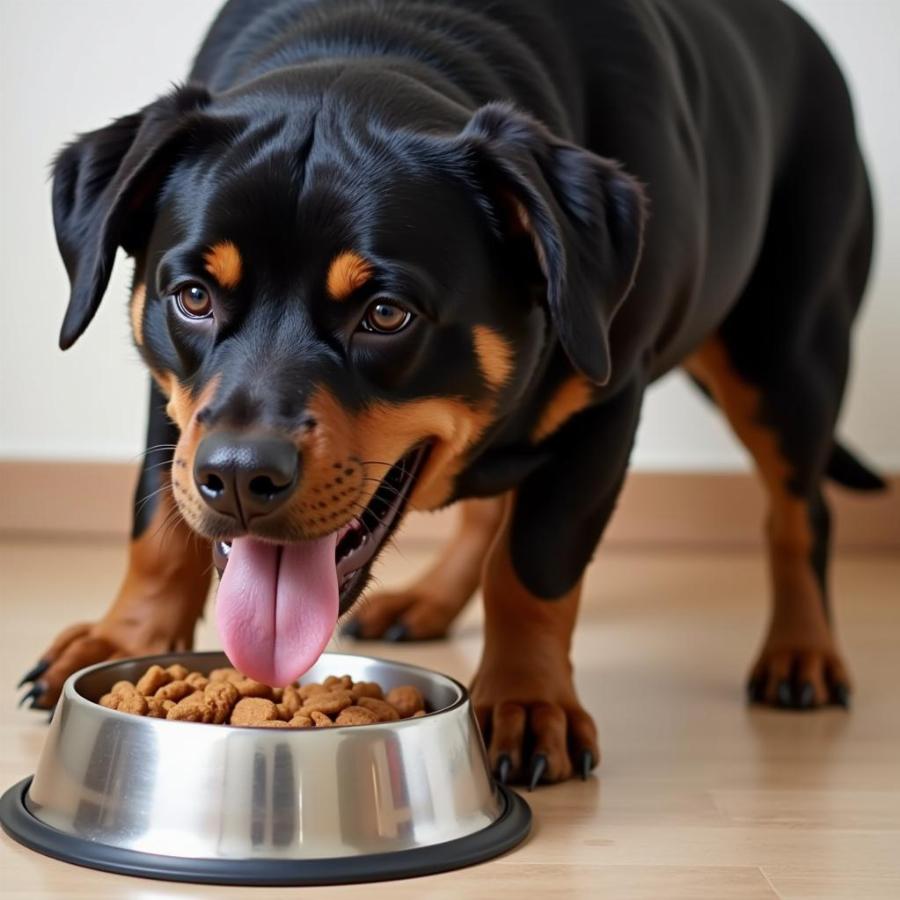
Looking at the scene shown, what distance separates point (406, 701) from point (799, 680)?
1.09 m

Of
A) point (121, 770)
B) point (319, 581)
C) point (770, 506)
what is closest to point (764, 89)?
point (770, 506)

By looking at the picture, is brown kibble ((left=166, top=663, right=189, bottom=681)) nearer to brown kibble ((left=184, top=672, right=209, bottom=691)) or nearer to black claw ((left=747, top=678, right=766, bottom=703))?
brown kibble ((left=184, top=672, right=209, bottom=691))

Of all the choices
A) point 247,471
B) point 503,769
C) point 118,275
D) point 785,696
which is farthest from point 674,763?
point 118,275

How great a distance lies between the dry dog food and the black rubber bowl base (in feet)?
0.53

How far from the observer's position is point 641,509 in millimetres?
4617

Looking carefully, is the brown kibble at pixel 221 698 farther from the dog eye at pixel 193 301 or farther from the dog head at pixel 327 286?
the dog eye at pixel 193 301

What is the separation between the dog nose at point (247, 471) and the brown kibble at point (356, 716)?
0.29m

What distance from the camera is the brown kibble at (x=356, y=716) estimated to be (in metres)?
1.96

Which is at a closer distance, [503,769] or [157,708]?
[157,708]

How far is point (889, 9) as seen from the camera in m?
4.50

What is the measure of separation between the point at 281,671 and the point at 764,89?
5.45 feet

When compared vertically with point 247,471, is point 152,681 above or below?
below

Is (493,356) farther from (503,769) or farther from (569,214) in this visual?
(503,769)

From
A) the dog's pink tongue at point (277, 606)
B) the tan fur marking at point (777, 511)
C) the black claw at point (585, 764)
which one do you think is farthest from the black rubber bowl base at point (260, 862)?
the tan fur marking at point (777, 511)
